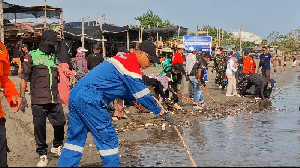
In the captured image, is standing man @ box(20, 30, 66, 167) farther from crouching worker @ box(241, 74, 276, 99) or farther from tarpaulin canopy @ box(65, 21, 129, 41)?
tarpaulin canopy @ box(65, 21, 129, 41)

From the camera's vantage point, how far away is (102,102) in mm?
4910

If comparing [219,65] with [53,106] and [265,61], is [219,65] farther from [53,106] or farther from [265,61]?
[53,106]

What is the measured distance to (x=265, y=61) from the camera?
21062 mm

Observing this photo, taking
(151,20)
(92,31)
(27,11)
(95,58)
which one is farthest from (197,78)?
(151,20)

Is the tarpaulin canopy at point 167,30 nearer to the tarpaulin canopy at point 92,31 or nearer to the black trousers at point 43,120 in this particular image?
the tarpaulin canopy at point 92,31

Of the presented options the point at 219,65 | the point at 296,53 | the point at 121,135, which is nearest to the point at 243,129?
the point at 121,135

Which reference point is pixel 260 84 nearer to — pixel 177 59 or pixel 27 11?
pixel 177 59

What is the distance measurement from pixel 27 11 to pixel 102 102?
82.6 feet

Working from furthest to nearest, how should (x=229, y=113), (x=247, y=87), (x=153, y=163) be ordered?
1. (x=247, y=87)
2. (x=229, y=113)
3. (x=153, y=163)

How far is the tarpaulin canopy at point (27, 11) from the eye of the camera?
2739 cm

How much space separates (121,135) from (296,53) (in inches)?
2942

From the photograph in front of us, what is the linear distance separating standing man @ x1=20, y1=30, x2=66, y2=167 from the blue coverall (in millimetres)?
1698

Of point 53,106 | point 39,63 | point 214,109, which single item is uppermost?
point 39,63

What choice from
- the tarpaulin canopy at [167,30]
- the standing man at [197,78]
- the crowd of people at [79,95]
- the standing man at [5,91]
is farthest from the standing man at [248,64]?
the tarpaulin canopy at [167,30]
